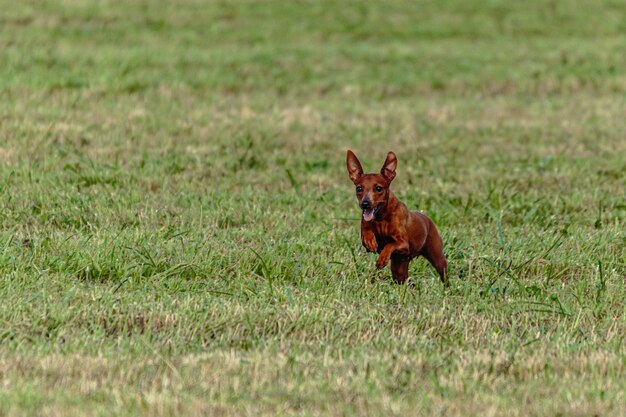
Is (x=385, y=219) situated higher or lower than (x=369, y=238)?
higher

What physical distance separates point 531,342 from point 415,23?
15.7 m

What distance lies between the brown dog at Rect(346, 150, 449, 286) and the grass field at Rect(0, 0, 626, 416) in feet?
1.25

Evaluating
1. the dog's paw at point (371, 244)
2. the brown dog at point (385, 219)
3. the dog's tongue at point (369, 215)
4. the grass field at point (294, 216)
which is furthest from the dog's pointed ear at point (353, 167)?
the grass field at point (294, 216)

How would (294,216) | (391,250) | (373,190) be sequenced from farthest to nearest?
(294,216)
(391,250)
(373,190)

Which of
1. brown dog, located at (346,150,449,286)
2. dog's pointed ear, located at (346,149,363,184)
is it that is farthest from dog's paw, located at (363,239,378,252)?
dog's pointed ear, located at (346,149,363,184)

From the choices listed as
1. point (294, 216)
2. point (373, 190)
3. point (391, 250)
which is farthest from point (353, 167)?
point (294, 216)

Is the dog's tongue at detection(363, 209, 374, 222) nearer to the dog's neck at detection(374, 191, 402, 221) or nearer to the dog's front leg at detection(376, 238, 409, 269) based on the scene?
the dog's neck at detection(374, 191, 402, 221)

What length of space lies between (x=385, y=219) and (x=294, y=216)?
2.79 metres

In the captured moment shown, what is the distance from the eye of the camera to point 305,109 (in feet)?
47.8

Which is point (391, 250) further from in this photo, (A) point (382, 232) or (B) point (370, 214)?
(B) point (370, 214)

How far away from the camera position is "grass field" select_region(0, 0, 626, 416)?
5.42 meters

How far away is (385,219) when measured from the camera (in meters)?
6.50

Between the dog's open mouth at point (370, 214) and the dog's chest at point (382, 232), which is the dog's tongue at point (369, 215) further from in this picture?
the dog's chest at point (382, 232)

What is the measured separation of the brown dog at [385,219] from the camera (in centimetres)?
632
